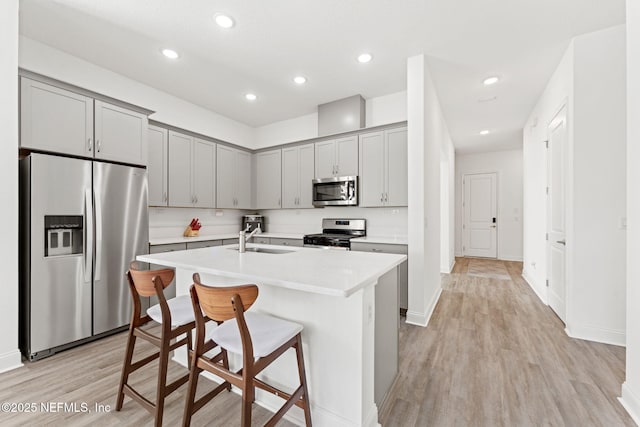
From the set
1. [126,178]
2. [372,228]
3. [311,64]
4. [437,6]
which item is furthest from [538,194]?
[126,178]

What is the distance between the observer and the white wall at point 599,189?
2.53 m

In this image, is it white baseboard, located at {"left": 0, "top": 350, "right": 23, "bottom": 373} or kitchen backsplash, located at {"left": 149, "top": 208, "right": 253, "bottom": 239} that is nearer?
white baseboard, located at {"left": 0, "top": 350, "right": 23, "bottom": 373}

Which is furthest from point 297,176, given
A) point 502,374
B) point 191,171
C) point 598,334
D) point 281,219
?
point 598,334

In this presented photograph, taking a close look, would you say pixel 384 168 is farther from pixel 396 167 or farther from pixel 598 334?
pixel 598 334

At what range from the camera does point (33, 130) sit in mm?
2369

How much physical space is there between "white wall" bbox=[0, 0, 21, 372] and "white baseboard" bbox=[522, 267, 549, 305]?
5.63 metres

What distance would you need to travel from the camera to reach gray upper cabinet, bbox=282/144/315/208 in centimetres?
448

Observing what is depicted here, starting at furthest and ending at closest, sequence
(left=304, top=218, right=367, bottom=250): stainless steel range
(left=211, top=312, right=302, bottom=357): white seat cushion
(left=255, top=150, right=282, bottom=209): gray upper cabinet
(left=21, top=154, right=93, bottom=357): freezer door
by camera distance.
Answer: (left=255, top=150, right=282, bottom=209): gray upper cabinet, (left=304, top=218, right=367, bottom=250): stainless steel range, (left=21, top=154, right=93, bottom=357): freezer door, (left=211, top=312, right=302, bottom=357): white seat cushion

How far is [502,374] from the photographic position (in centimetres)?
208

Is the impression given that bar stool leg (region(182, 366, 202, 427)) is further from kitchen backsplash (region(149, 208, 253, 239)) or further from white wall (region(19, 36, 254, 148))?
white wall (region(19, 36, 254, 148))

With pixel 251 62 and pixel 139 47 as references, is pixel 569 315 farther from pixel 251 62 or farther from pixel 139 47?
pixel 139 47

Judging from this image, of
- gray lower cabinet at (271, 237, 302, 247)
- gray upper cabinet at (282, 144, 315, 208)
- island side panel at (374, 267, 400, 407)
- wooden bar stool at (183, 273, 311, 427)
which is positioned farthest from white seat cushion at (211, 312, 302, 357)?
gray upper cabinet at (282, 144, 315, 208)

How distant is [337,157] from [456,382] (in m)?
3.10

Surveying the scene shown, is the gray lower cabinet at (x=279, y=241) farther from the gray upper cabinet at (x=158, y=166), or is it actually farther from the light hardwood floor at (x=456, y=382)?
the light hardwood floor at (x=456, y=382)
